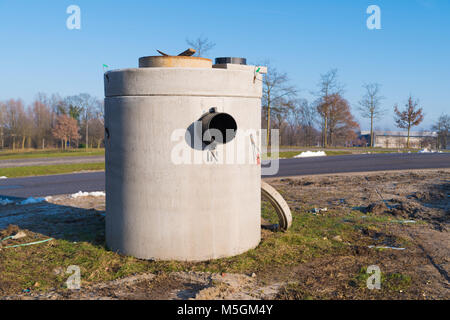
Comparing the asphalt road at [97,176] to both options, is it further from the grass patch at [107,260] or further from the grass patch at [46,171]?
the grass patch at [107,260]

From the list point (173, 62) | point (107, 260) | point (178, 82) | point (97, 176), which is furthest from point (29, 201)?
point (178, 82)

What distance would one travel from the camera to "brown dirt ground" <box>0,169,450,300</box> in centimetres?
558

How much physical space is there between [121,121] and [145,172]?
1019mm

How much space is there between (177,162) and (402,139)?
209ft

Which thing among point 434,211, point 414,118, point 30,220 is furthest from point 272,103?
point 30,220

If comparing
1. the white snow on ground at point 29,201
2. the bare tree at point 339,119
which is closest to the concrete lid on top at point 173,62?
the white snow on ground at point 29,201

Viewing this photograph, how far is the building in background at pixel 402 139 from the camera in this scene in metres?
54.7

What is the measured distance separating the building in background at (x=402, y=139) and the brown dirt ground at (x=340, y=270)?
46646 mm

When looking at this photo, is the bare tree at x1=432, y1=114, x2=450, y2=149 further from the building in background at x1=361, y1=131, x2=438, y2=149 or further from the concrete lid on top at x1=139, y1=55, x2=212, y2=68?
the concrete lid on top at x1=139, y1=55, x2=212, y2=68

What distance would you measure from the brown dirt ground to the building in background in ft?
153

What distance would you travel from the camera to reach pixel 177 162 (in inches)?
266

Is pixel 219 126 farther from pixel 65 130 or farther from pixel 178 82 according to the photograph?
pixel 65 130

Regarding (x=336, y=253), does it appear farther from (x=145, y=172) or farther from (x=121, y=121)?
(x=121, y=121)
